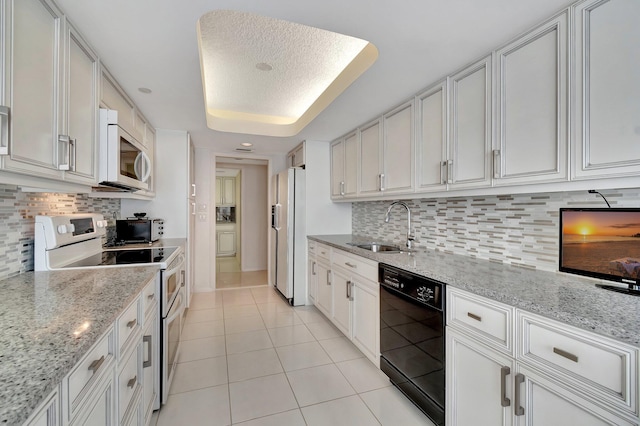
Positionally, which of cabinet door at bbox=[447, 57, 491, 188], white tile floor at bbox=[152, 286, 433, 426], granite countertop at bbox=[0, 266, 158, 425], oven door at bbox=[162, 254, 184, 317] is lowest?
white tile floor at bbox=[152, 286, 433, 426]

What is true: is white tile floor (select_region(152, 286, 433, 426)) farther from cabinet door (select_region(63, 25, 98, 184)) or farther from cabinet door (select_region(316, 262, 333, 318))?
cabinet door (select_region(63, 25, 98, 184))

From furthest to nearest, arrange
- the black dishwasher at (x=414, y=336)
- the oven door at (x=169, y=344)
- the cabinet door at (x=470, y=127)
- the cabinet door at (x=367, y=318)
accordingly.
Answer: the cabinet door at (x=367, y=318)
the oven door at (x=169, y=344)
the cabinet door at (x=470, y=127)
the black dishwasher at (x=414, y=336)

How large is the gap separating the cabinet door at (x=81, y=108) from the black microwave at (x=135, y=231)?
124 centimetres

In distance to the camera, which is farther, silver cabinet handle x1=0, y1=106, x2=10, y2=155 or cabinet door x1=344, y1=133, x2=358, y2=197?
cabinet door x1=344, y1=133, x2=358, y2=197

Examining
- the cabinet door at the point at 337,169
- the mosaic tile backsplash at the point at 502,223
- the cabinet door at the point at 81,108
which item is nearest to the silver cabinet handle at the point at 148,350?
the cabinet door at the point at 81,108

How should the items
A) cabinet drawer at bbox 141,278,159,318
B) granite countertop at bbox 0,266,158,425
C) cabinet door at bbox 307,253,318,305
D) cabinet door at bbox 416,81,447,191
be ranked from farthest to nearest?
cabinet door at bbox 307,253,318,305
cabinet door at bbox 416,81,447,191
cabinet drawer at bbox 141,278,159,318
granite countertop at bbox 0,266,158,425

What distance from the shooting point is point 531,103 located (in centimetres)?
140

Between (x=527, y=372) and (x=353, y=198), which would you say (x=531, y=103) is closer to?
(x=527, y=372)

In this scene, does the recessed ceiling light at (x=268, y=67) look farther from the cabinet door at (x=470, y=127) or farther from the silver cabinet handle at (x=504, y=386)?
the silver cabinet handle at (x=504, y=386)

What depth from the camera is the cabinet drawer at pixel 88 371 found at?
0.73m

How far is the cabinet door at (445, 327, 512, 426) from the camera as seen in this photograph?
1169 millimetres

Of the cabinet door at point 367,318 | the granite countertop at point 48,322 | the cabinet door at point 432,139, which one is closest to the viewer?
the granite countertop at point 48,322

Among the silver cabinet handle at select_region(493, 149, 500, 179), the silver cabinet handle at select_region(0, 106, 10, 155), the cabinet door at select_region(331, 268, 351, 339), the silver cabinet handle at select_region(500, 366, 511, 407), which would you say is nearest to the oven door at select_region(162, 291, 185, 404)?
the silver cabinet handle at select_region(0, 106, 10, 155)

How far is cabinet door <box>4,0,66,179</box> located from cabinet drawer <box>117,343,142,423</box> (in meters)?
0.86
